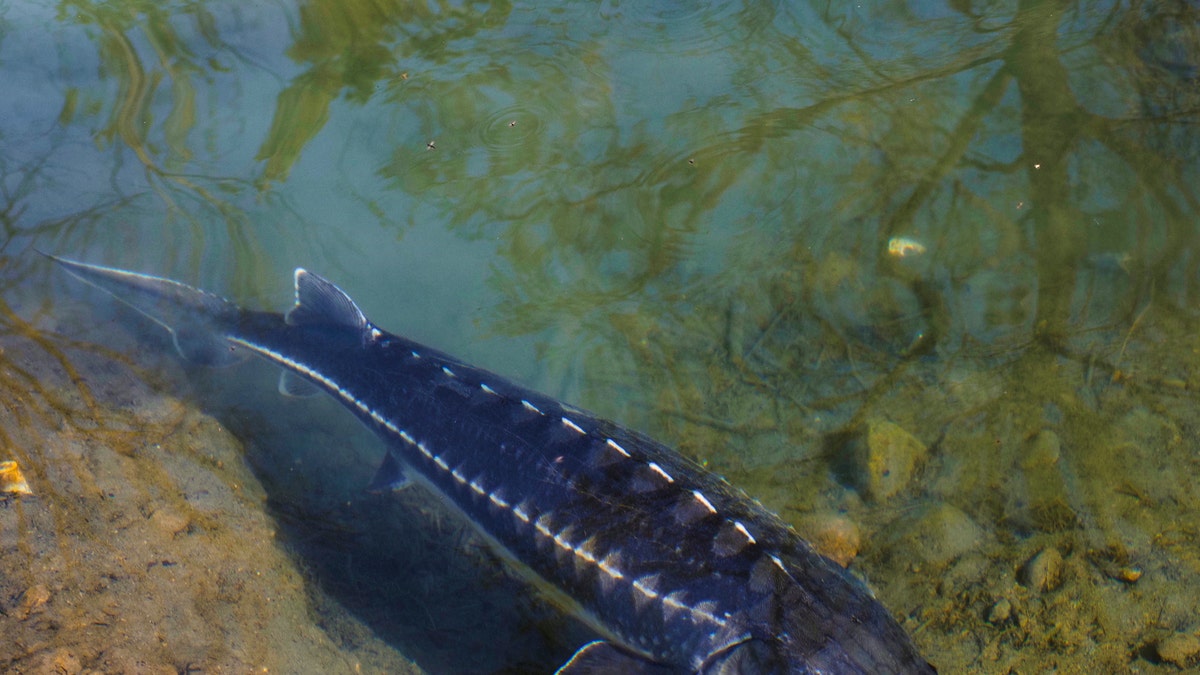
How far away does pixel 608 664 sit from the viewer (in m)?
2.38

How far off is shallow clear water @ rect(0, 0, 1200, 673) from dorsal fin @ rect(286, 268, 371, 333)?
25.8 inches

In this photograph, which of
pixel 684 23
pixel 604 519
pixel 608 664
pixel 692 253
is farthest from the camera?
pixel 684 23

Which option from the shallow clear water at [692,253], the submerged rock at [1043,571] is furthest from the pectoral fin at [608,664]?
the submerged rock at [1043,571]

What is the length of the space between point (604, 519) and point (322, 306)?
6.12 feet

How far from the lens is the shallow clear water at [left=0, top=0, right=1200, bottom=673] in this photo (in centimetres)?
274

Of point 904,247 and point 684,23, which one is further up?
point 684,23

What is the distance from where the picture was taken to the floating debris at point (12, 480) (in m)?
2.61

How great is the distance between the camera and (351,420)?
12.8 ft

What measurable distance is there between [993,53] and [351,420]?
4596 millimetres

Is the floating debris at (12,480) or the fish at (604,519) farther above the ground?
the floating debris at (12,480)

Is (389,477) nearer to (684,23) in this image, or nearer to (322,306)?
(322,306)

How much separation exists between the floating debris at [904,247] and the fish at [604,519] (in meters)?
1.70

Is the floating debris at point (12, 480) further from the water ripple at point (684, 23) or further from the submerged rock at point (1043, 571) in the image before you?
the water ripple at point (684, 23)

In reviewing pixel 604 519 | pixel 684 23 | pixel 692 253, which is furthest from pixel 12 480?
pixel 684 23
